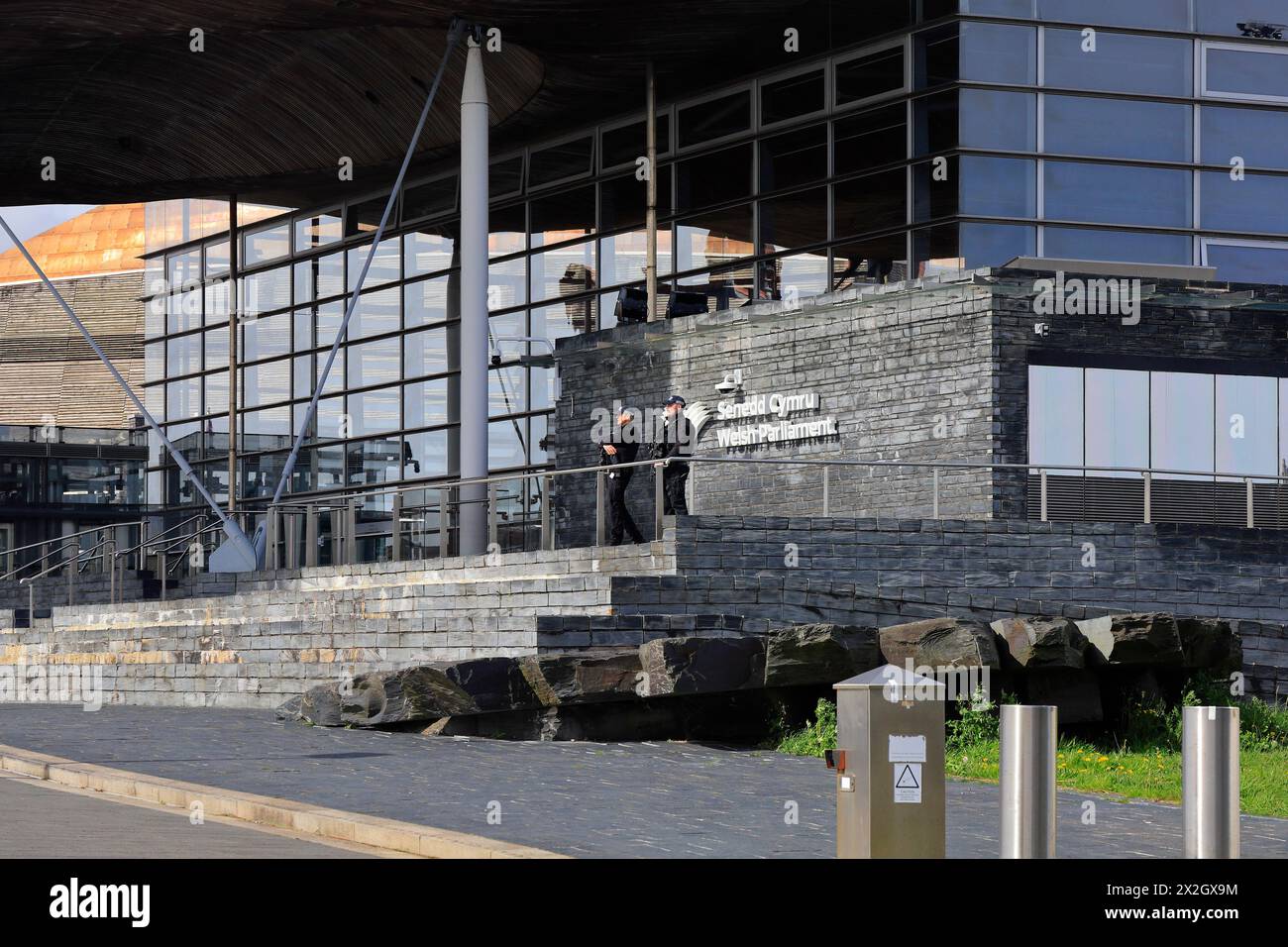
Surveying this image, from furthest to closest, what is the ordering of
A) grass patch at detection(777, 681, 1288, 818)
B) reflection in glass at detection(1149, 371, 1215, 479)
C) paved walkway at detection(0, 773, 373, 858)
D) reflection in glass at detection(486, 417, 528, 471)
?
reflection in glass at detection(486, 417, 528, 471) → reflection in glass at detection(1149, 371, 1215, 479) → grass patch at detection(777, 681, 1288, 818) → paved walkway at detection(0, 773, 373, 858)

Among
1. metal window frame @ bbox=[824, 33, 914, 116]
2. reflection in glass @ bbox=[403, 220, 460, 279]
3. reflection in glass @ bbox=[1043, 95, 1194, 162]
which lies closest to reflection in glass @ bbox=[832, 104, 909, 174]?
metal window frame @ bbox=[824, 33, 914, 116]

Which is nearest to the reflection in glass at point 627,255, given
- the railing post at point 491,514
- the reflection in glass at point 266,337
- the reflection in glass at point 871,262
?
the reflection in glass at point 871,262

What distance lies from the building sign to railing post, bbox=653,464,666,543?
707cm

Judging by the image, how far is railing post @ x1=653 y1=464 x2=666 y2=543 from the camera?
20516mm

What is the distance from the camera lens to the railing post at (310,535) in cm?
2845

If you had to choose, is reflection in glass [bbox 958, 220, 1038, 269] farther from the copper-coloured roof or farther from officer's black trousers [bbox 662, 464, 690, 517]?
the copper-coloured roof

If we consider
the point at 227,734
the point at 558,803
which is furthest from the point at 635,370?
the point at 558,803

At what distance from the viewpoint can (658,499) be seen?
20.8 m

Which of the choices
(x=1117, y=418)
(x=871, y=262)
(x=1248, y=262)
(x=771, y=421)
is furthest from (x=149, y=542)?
(x=1248, y=262)

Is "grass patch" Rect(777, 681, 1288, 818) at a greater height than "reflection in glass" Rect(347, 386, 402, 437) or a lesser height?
lesser

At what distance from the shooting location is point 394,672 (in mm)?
16906

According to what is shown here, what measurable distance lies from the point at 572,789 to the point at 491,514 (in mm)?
12801

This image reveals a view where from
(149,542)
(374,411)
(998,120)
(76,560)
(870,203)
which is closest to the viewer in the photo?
(998,120)

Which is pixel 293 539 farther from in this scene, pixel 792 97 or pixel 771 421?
pixel 792 97
